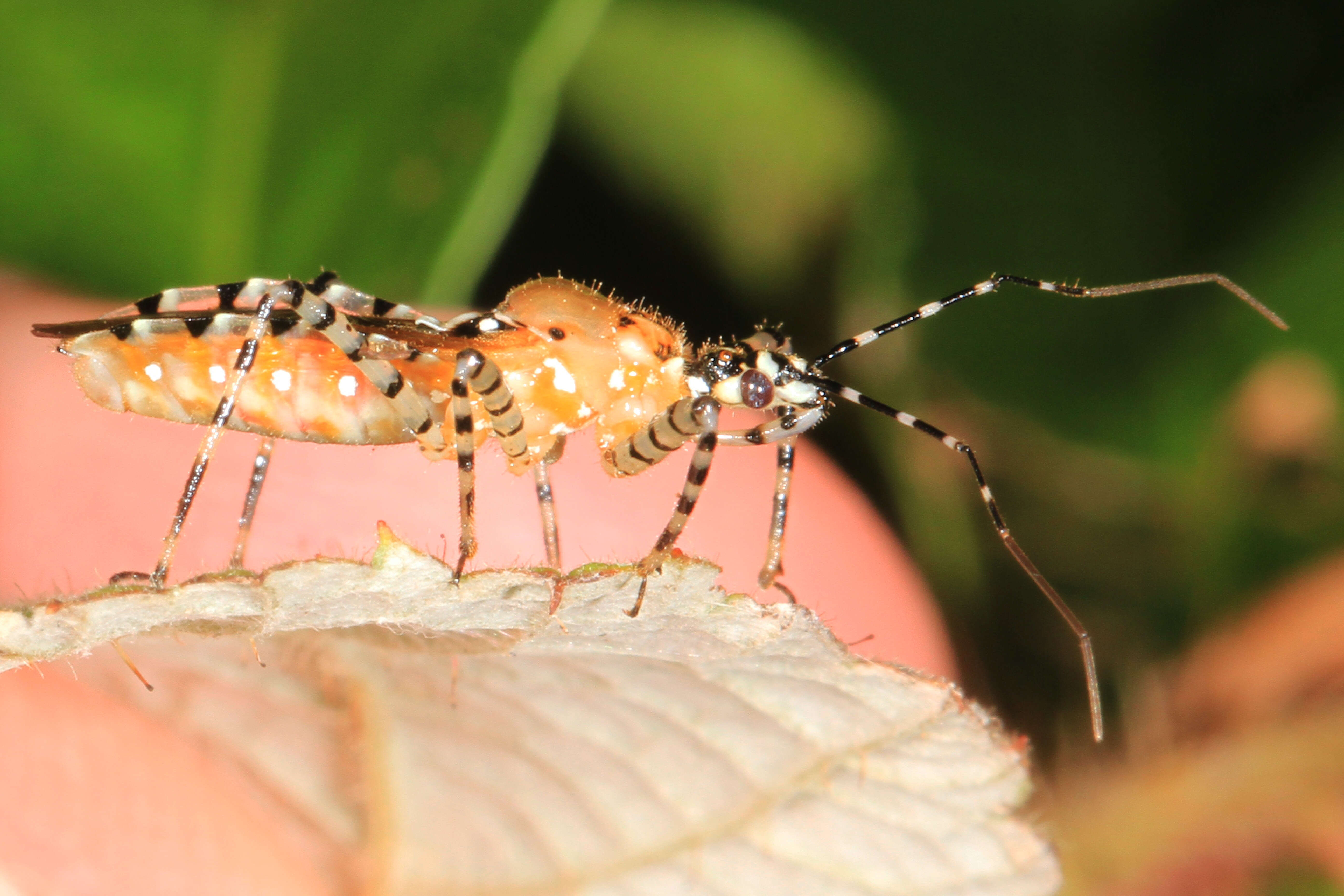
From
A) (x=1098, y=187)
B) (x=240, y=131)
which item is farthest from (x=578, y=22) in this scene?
(x=1098, y=187)

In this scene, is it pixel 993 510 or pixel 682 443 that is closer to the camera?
pixel 993 510

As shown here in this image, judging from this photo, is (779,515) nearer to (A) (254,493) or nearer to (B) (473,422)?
(B) (473,422)

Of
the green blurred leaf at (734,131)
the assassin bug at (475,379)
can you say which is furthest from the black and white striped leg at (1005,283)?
the green blurred leaf at (734,131)

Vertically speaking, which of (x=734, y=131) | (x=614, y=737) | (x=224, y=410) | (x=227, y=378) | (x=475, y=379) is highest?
(x=734, y=131)

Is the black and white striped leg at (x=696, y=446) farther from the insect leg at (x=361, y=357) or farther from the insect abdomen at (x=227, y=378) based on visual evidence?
the insect abdomen at (x=227, y=378)

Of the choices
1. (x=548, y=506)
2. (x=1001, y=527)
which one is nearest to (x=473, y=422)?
(x=548, y=506)

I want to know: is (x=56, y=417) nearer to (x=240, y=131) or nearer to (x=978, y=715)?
(x=240, y=131)

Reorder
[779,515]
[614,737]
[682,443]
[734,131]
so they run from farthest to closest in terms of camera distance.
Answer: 1. [734,131]
2. [682,443]
3. [779,515]
4. [614,737]
